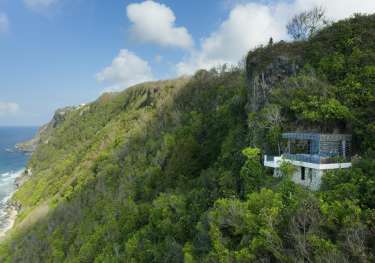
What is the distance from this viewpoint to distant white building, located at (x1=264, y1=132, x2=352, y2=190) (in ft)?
65.6

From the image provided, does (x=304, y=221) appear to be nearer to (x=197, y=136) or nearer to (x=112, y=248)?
(x=112, y=248)

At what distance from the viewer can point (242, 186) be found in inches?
987

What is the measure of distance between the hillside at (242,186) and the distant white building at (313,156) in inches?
37.3

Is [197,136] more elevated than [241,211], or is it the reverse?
[197,136]

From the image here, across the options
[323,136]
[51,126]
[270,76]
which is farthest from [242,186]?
[51,126]

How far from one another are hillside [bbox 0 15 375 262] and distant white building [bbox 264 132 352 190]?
3.11 feet

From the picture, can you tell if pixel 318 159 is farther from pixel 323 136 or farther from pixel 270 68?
pixel 270 68

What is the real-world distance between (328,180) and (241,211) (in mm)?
5245

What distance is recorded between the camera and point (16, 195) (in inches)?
3393

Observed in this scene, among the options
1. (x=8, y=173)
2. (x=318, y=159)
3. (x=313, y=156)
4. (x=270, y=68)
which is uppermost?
(x=270, y=68)

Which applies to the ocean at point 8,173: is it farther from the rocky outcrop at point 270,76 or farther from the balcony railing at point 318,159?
the balcony railing at point 318,159

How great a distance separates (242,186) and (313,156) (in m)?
6.27

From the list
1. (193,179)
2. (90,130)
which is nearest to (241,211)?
(193,179)

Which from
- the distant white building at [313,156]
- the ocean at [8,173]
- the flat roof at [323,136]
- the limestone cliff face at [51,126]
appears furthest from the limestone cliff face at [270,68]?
the limestone cliff face at [51,126]
